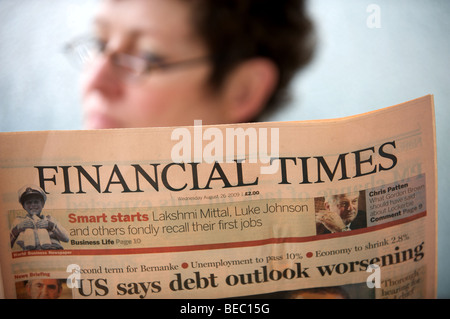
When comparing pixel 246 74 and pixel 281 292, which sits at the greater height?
pixel 246 74

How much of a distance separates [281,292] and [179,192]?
0.16m

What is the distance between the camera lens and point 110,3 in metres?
0.52

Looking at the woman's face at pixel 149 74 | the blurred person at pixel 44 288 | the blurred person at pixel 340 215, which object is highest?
the woman's face at pixel 149 74

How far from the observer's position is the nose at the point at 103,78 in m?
0.50

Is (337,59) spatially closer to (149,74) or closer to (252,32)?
(252,32)

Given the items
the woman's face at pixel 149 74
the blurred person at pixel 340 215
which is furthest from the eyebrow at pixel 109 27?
the blurred person at pixel 340 215

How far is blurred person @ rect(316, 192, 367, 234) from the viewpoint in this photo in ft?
1.57

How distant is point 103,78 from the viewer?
1.69 ft

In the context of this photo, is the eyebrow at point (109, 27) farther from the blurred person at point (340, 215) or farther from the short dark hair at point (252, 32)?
the blurred person at point (340, 215)

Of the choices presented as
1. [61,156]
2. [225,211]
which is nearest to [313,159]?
[225,211]

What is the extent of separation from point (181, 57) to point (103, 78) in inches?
3.7

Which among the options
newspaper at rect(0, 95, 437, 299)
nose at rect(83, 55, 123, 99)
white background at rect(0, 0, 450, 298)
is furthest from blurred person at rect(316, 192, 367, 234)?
nose at rect(83, 55, 123, 99)
